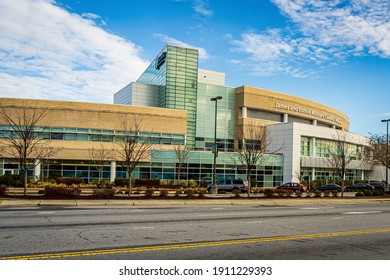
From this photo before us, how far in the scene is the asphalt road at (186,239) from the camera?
830 centimetres

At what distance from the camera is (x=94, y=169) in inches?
2108

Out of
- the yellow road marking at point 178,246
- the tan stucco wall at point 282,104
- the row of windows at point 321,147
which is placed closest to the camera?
the yellow road marking at point 178,246

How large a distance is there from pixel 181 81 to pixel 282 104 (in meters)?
19.6

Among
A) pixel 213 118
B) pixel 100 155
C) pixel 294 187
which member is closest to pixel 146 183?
pixel 100 155

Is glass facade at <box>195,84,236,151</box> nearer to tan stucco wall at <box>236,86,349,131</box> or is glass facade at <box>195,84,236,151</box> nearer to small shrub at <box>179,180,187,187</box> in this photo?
tan stucco wall at <box>236,86,349,131</box>

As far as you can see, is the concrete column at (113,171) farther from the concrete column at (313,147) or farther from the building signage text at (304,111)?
the building signage text at (304,111)

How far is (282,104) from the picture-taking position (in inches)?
2849

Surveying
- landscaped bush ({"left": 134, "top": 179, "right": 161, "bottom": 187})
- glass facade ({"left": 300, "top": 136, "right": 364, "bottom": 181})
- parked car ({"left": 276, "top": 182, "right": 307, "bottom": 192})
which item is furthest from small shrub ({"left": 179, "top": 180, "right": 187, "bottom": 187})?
glass facade ({"left": 300, "top": 136, "right": 364, "bottom": 181})

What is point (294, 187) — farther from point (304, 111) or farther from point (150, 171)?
point (304, 111)

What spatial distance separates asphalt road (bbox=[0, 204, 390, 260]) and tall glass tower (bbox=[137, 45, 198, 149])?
51.6 meters

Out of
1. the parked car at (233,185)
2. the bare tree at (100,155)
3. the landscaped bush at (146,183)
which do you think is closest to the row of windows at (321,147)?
the parked car at (233,185)

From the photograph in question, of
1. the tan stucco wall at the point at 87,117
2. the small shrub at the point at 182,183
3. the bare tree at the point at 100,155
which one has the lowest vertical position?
the small shrub at the point at 182,183

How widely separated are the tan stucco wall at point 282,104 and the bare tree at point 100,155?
1025 inches

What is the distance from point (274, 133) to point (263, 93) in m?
9.62
